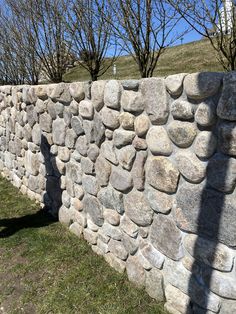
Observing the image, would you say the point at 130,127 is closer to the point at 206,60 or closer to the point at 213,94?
the point at 213,94

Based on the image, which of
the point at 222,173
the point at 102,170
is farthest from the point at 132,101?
the point at 222,173

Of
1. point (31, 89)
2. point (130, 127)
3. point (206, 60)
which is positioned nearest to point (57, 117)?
point (31, 89)

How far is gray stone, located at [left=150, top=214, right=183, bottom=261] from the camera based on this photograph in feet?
8.58

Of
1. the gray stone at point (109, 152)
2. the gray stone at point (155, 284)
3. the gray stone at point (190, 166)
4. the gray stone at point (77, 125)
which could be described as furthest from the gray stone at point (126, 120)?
the gray stone at point (155, 284)

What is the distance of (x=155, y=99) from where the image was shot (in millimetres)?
2566

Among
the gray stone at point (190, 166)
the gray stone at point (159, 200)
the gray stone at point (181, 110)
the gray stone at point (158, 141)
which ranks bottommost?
the gray stone at point (159, 200)

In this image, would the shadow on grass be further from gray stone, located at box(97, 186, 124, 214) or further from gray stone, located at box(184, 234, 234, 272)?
gray stone, located at box(184, 234, 234, 272)

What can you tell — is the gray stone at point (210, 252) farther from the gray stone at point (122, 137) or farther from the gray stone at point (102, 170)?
the gray stone at point (102, 170)

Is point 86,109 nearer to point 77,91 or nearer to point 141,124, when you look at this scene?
point 77,91

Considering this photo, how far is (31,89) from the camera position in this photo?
4754mm

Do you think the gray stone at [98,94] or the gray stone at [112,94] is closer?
the gray stone at [112,94]

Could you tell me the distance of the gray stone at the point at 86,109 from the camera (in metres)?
3.40

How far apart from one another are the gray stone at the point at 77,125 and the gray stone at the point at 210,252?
1662 millimetres

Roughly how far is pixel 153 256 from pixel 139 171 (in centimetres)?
70
